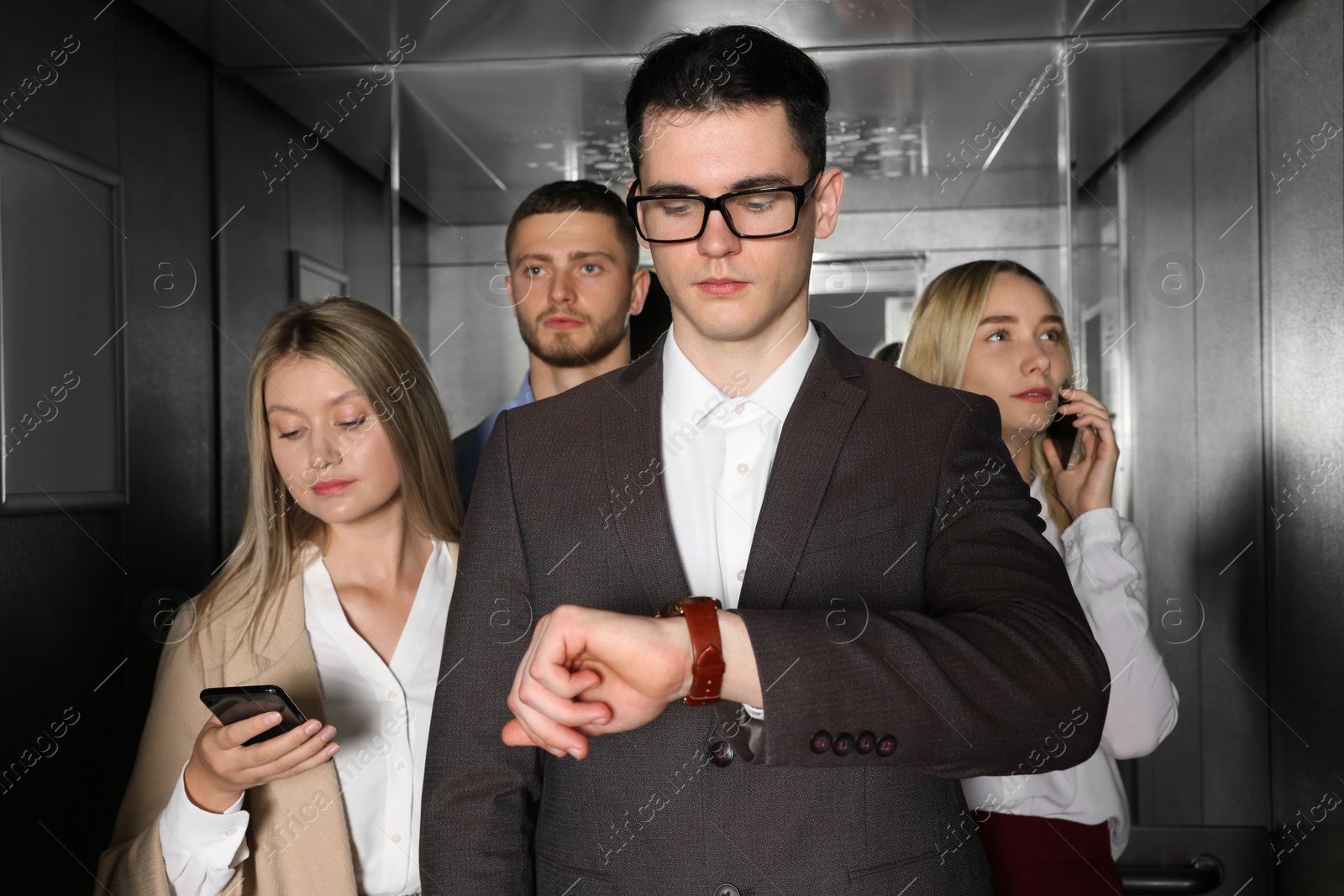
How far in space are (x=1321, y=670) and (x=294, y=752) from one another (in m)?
3.16

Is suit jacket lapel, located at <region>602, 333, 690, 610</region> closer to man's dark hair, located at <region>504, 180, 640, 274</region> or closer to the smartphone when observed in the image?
the smartphone

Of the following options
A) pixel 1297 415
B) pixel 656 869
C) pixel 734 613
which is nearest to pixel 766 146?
pixel 734 613

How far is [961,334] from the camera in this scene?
264 centimetres

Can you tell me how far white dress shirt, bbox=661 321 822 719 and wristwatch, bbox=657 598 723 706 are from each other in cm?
42

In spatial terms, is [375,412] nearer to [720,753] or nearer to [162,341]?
[720,753]

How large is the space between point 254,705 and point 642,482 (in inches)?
30.9

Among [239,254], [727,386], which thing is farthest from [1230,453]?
[239,254]

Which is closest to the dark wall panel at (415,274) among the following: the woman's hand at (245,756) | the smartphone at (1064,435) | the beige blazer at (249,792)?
the beige blazer at (249,792)

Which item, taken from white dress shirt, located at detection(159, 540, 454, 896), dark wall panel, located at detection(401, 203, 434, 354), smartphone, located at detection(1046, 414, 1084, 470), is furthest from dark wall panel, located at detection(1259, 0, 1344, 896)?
dark wall panel, located at detection(401, 203, 434, 354)

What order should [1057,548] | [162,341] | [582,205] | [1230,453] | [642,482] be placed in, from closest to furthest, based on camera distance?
[642,482], [1057,548], [582,205], [162,341], [1230,453]

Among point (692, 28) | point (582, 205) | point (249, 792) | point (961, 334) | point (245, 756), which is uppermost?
point (692, 28)

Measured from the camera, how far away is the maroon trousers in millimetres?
2084

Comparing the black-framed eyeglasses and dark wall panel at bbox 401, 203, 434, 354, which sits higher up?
dark wall panel at bbox 401, 203, 434, 354

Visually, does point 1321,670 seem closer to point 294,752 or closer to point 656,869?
point 656,869
